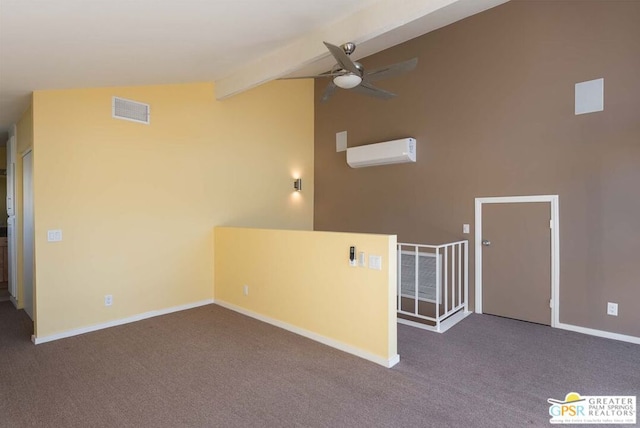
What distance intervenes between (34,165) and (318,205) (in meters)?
4.36

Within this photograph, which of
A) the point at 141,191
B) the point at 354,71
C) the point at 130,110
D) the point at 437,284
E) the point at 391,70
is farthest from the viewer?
the point at 141,191

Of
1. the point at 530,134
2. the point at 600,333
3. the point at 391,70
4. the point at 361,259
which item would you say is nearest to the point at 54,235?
the point at 361,259

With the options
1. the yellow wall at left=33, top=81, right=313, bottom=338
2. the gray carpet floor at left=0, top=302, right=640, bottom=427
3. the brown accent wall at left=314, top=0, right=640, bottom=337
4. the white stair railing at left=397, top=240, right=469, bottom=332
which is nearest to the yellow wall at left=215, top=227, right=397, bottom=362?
the gray carpet floor at left=0, top=302, right=640, bottom=427

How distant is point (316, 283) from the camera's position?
11.8 feet

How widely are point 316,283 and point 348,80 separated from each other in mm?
2059

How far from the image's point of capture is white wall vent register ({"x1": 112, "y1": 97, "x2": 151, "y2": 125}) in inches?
158

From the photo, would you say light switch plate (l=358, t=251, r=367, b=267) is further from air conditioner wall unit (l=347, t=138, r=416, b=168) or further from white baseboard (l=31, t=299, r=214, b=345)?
white baseboard (l=31, t=299, r=214, b=345)

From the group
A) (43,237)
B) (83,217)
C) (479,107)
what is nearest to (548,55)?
(479,107)

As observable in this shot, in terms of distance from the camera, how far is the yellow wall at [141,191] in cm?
363

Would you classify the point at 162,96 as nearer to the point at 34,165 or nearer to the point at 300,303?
the point at 34,165

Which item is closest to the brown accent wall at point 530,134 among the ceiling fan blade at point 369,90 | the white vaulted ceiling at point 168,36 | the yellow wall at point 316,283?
the white vaulted ceiling at point 168,36

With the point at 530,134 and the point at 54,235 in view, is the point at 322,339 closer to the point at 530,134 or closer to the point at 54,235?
the point at 54,235

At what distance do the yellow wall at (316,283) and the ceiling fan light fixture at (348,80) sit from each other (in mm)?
1410

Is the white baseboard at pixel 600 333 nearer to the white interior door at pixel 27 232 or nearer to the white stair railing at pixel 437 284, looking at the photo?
the white stair railing at pixel 437 284
